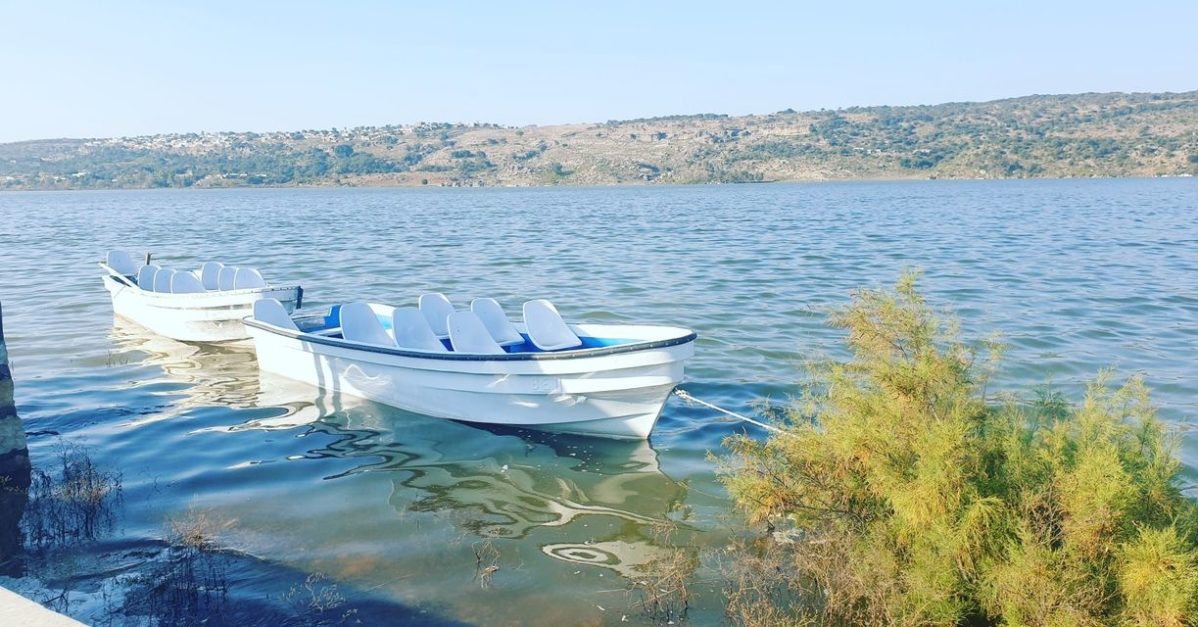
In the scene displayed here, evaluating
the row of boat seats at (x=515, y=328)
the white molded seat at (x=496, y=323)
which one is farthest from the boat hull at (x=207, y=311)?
the white molded seat at (x=496, y=323)

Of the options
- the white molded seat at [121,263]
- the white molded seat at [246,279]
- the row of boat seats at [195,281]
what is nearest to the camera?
the white molded seat at [246,279]

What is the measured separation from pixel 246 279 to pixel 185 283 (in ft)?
5.55

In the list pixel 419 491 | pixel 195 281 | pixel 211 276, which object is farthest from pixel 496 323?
pixel 211 276

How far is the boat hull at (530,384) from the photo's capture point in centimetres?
983

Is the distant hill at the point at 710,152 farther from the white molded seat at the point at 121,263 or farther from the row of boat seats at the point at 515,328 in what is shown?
the row of boat seats at the point at 515,328

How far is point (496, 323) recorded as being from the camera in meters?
12.5

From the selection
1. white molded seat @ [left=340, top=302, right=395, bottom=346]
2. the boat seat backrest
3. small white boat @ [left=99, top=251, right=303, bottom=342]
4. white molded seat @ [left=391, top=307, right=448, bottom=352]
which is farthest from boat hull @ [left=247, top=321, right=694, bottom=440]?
the boat seat backrest

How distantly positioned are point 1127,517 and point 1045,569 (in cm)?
61

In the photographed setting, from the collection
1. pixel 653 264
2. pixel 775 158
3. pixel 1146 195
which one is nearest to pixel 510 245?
pixel 653 264

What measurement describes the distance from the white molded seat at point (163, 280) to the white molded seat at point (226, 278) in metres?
1.05

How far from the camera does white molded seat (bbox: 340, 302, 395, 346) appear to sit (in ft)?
42.8

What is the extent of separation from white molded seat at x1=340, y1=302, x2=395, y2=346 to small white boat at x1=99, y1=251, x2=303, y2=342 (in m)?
3.05

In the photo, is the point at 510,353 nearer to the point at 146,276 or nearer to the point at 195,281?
the point at 195,281

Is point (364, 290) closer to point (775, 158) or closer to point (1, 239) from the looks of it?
point (1, 239)
